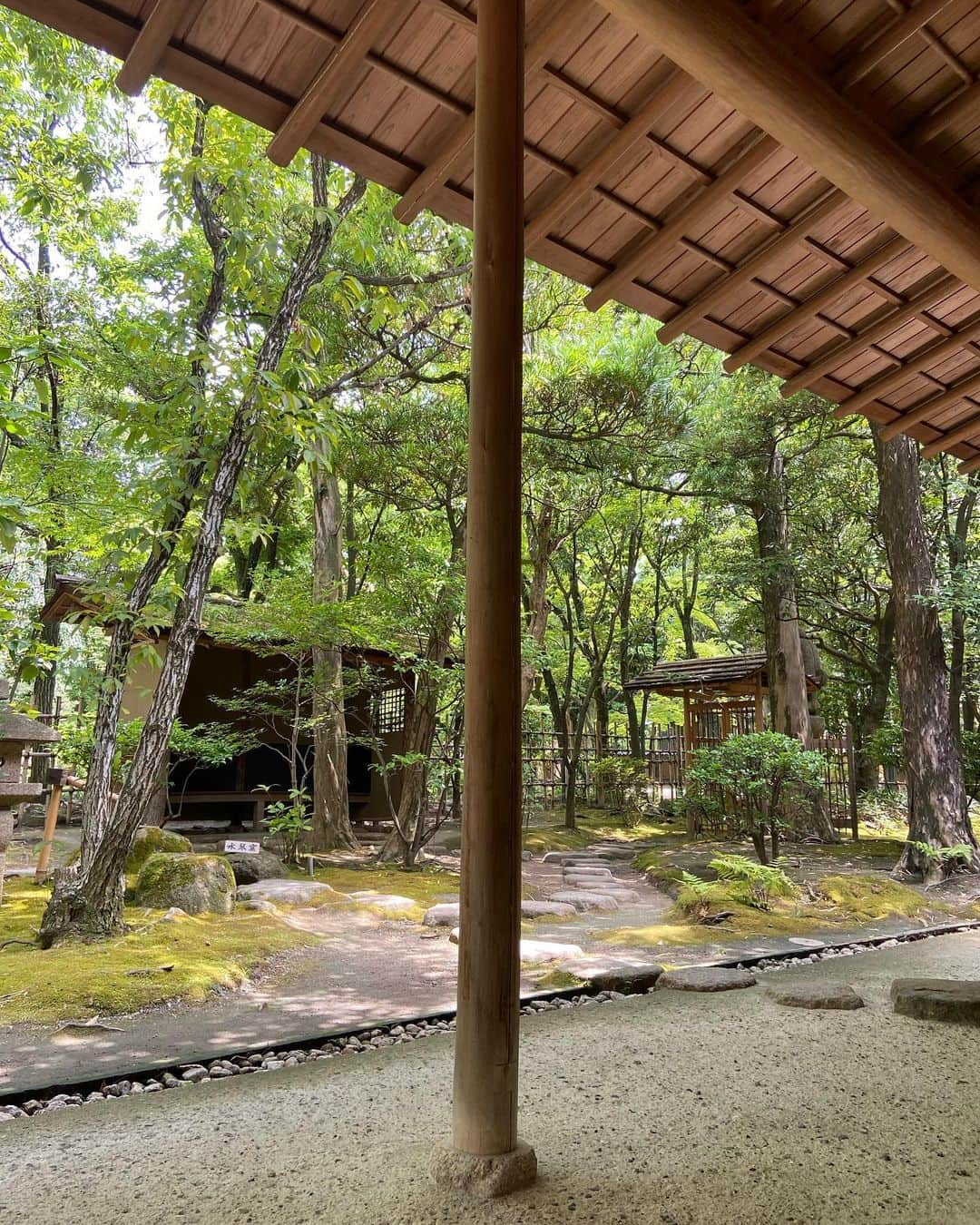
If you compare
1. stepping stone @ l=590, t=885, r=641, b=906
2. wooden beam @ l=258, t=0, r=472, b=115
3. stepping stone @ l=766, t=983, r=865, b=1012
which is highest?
wooden beam @ l=258, t=0, r=472, b=115

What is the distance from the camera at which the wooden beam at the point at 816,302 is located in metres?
3.38

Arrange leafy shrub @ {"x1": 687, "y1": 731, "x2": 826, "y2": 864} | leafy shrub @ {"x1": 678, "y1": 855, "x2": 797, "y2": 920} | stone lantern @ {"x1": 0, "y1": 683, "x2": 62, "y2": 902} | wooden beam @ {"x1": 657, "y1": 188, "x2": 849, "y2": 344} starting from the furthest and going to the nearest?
leafy shrub @ {"x1": 687, "y1": 731, "x2": 826, "y2": 864}, leafy shrub @ {"x1": 678, "y1": 855, "x2": 797, "y2": 920}, stone lantern @ {"x1": 0, "y1": 683, "x2": 62, "y2": 902}, wooden beam @ {"x1": 657, "y1": 188, "x2": 849, "y2": 344}

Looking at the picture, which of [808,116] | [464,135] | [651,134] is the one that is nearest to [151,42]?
[464,135]

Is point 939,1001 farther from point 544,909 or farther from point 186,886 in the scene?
point 186,886

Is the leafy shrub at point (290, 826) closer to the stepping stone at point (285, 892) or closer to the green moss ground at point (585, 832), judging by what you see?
the stepping stone at point (285, 892)

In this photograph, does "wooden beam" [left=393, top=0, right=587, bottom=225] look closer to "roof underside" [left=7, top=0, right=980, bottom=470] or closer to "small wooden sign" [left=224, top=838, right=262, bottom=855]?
"roof underside" [left=7, top=0, right=980, bottom=470]

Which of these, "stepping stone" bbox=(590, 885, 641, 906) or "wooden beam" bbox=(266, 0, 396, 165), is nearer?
"wooden beam" bbox=(266, 0, 396, 165)

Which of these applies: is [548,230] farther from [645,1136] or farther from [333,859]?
[333,859]

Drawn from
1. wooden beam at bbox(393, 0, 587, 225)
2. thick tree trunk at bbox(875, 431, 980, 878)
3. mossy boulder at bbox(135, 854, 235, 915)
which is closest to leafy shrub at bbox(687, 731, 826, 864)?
thick tree trunk at bbox(875, 431, 980, 878)

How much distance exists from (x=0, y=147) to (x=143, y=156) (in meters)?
1.62

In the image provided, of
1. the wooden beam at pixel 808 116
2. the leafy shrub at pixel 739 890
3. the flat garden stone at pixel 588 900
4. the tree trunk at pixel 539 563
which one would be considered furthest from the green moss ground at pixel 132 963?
the tree trunk at pixel 539 563

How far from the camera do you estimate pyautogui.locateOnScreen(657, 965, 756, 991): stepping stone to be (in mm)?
3988

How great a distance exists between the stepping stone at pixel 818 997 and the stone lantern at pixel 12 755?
13.4ft

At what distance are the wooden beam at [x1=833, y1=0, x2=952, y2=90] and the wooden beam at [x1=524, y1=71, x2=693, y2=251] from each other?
22.3 inches
